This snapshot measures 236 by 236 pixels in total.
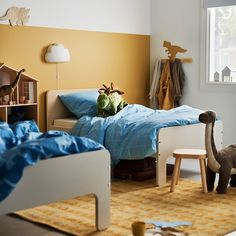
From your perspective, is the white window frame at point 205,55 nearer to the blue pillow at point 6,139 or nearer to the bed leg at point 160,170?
the bed leg at point 160,170

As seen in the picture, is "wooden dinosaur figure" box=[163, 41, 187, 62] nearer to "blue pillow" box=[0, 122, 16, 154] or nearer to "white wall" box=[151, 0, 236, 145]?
"white wall" box=[151, 0, 236, 145]

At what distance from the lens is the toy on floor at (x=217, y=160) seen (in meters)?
3.95

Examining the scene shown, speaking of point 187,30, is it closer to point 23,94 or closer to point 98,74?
point 98,74

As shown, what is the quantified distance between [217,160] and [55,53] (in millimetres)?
2146

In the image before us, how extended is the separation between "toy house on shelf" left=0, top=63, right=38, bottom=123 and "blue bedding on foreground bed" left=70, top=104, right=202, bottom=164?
517mm

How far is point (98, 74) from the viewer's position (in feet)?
18.9

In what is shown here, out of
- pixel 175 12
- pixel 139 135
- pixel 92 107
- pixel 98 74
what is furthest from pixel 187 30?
pixel 139 135

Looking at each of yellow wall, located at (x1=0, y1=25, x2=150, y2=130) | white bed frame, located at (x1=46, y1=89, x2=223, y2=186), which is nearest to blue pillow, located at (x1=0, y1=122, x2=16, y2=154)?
white bed frame, located at (x1=46, y1=89, x2=223, y2=186)

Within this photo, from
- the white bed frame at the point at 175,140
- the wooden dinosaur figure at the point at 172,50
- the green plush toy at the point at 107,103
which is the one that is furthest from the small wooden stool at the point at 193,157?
the wooden dinosaur figure at the point at 172,50

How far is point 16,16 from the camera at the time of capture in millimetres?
4844

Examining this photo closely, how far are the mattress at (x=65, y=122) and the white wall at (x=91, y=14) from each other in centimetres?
103

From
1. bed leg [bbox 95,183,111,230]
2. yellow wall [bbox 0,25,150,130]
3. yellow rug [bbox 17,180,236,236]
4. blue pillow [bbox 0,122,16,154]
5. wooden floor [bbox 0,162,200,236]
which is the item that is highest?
yellow wall [bbox 0,25,150,130]

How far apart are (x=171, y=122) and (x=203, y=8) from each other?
2091mm

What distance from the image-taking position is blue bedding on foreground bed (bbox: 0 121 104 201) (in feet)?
8.30
